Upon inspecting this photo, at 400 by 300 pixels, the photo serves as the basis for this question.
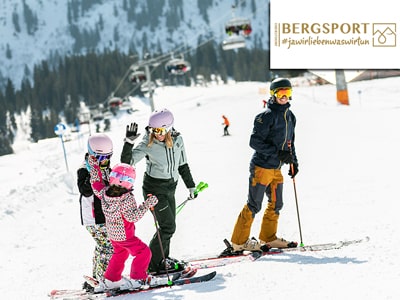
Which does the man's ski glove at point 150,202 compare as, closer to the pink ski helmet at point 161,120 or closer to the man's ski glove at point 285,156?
the pink ski helmet at point 161,120

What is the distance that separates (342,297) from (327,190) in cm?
585

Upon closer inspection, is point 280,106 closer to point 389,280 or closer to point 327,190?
point 389,280

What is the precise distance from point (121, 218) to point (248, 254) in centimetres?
168

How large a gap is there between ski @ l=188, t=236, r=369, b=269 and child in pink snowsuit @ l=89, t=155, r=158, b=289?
0.87 m

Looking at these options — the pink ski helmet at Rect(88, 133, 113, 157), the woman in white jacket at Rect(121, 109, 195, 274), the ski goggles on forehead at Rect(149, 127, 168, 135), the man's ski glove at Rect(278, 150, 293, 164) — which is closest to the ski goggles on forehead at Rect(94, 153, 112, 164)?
the pink ski helmet at Rect(88, 133, 113, 157)

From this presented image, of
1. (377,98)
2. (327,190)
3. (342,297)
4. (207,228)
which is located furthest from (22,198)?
(377,98)

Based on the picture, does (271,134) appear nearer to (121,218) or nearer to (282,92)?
(282,92)

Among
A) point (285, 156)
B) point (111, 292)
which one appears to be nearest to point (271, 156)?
point (285, 156)

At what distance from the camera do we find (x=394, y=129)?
64.5 ft

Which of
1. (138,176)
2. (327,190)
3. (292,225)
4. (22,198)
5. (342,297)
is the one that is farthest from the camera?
(138,176)

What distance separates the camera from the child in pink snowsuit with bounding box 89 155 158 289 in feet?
14.5

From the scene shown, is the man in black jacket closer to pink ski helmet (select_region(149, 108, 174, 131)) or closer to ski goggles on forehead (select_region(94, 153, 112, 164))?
pink ski helmet (select_region(149, 108, 174, 131))

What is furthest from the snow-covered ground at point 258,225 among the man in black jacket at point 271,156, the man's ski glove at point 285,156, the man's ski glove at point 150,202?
the man's ski glove at point 285,156

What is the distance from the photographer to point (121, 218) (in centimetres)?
448
